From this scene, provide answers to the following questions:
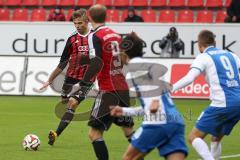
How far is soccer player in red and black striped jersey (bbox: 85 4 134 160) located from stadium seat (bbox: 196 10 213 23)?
17.4m

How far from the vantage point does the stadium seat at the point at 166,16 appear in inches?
1098

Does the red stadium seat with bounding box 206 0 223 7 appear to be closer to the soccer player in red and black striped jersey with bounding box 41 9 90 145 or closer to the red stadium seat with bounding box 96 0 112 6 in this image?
the red stadium seat with bounding box 96 0 112 6

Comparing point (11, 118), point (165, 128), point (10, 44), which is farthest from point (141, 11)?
point (165, 128)

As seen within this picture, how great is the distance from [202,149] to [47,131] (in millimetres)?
5963

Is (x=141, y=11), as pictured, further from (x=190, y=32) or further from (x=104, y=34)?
(x=104, y=34)

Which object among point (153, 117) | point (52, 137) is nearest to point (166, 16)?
point (52, 137)

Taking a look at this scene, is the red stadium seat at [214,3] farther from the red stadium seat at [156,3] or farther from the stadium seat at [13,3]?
the stadium seat at [13,3]

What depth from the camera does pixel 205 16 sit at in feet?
91.1

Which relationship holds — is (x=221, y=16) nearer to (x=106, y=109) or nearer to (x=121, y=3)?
(x=121, y=3)

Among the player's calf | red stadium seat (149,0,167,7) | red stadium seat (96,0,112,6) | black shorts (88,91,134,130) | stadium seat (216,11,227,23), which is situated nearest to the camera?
black shorts (88,91,134,130)

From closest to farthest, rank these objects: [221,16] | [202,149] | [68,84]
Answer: [202,149] < [68,84] < [221,16]

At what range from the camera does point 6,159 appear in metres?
11.6

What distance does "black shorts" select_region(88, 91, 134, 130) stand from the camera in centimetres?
1034

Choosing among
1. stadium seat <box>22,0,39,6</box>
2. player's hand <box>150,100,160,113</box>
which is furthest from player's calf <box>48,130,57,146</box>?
stadium seat <box>22,0,39,6</box>
